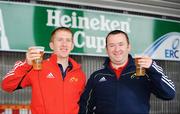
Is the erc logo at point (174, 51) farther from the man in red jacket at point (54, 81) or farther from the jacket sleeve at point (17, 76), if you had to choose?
the jacket sleeve at point (17, 76)

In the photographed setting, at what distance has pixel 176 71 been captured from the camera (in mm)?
7152

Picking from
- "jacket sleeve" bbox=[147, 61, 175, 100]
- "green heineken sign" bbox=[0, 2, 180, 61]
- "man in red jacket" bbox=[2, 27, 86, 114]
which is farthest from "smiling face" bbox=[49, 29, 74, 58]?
"green heineken sign" bbox=[0, 2, 180, 61]

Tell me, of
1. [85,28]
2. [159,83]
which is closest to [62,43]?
[159,83]

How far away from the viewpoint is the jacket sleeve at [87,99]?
141 inches

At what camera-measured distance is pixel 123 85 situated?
11.2 ft

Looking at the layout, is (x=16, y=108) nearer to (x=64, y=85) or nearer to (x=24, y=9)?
(x=24, y=9)

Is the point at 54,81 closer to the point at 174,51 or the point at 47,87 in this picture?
the point at 47,87

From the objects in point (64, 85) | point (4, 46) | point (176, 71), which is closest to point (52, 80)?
point (64, 85)

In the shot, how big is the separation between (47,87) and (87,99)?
368mm

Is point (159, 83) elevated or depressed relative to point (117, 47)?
depressed

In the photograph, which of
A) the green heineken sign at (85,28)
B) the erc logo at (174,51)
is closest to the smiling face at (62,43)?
the green heineken sign at (85,28)

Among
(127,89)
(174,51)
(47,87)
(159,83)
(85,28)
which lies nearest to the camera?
(159,83)

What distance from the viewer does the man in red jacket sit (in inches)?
136

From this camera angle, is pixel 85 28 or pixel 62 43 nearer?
pixel 62 43
